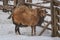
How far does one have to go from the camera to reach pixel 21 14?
290 inches

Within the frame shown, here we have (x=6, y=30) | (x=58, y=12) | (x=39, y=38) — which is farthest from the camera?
(x=6, y=30)

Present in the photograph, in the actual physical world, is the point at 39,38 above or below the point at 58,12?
below

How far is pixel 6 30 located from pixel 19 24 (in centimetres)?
93

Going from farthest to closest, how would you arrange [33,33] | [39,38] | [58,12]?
[33,33]
[58,12]
[39,38]

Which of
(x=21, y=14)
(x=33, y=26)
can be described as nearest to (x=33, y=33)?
(x=33, y=26)

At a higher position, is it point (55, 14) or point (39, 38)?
point (55, 14)

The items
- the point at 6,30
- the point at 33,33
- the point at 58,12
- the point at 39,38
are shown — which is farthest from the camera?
the point at 6,30

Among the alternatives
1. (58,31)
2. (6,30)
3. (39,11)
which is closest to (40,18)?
(39,11)

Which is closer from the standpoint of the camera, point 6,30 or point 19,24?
point 19,24

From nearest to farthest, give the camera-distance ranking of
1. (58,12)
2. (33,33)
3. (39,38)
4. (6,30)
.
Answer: (39,38)
(58,12)
(33,33)
(6,30)

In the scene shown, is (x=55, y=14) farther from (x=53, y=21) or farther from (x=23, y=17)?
(x=23, y=17)

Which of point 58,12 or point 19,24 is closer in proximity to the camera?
point 58,12

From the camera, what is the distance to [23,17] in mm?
7395

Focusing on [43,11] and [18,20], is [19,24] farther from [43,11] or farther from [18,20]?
[43,11]
